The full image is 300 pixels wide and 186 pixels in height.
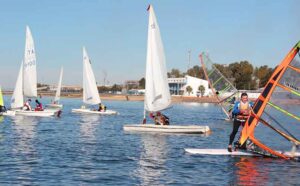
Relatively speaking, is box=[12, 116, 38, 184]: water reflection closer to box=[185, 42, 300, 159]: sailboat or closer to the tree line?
box=[185, 42, 300, 159]: sailboat

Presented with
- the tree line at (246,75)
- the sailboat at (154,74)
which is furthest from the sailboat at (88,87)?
the tree line at (246,75)

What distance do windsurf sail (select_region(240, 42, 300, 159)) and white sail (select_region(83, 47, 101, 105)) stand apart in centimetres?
4222

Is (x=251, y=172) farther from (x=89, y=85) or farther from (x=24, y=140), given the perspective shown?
(x=89, y=85)

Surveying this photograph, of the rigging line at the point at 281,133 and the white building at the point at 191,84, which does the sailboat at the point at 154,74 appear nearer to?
the rigging line at the point at 281,133

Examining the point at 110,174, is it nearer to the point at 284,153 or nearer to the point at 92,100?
the point at 284,153

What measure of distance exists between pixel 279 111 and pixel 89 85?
44.2 m

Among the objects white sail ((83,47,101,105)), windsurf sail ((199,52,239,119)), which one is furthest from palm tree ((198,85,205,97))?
windsurf sail ((199,52,239,119))

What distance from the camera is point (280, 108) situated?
20.0m

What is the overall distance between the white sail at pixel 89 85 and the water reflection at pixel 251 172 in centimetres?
4289

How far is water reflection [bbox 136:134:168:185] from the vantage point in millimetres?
16172

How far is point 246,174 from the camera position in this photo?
1712 cm

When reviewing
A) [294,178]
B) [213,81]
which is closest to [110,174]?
[294,178]

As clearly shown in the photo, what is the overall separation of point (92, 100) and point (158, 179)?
4643 cm

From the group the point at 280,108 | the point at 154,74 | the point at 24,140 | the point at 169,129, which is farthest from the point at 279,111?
the point at 154,74
